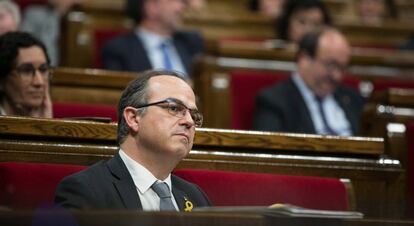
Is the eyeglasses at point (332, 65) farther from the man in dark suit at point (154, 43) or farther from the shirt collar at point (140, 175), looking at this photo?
the shirt collar at point (140, 175)

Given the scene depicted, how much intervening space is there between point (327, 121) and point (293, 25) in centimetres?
45

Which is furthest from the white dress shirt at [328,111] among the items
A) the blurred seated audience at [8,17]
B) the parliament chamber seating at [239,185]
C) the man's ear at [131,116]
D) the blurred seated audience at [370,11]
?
the man's ear at [131,116]

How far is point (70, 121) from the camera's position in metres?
1.19

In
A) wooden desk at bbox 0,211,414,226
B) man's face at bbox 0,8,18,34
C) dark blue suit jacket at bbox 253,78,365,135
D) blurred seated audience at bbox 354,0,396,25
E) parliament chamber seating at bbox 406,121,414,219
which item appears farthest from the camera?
blurred seated audience at bbox 354,0,396,25

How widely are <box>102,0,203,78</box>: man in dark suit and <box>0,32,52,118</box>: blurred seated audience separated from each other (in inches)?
25.6

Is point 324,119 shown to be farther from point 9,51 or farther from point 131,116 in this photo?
point 131,116

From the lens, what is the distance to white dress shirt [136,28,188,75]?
7.13 ft

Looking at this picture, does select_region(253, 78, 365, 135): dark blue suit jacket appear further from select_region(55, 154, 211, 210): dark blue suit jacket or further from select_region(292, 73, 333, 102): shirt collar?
select_region(55, 154, 211, 210): dark blue suit jacket

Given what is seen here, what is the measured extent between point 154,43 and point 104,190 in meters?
1.20

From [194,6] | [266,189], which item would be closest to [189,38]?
[194,6]

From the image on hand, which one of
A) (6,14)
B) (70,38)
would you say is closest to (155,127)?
(6,14)

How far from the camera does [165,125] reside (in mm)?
1085

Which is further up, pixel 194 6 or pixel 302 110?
pixel 194 6

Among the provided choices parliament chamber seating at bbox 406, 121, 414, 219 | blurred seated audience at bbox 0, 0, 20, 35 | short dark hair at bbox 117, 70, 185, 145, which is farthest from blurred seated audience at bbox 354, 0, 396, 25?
short dark hair at bbox 117, 70, 185, 145
